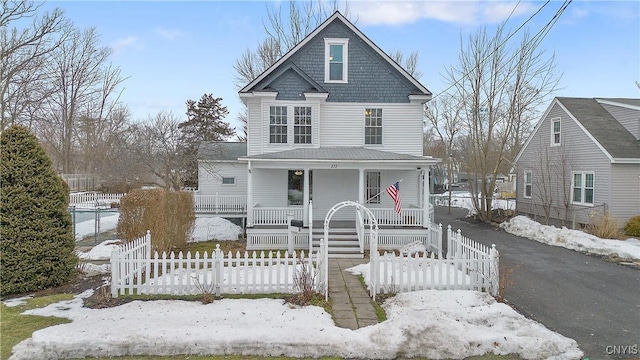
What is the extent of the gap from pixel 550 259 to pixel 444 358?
356 inches

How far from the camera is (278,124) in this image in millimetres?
15375

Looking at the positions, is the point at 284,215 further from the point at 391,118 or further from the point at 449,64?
the point at 449,64

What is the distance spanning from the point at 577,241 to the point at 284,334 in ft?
43.8

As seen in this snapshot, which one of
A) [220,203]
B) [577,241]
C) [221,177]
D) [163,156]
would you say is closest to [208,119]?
[163,156]

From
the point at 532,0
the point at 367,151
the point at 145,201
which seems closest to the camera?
the point at 532,0

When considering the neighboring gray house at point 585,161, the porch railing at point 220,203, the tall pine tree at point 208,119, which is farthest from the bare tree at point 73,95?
the neighboring gray house at point 585,161

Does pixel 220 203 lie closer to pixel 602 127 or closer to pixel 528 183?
pixel 528 183

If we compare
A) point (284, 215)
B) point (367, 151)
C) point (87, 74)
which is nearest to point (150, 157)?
point (284, 215)

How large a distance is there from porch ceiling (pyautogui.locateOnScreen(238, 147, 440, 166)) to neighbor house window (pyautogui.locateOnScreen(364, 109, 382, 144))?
935 millimetres

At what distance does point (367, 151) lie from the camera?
589 inches

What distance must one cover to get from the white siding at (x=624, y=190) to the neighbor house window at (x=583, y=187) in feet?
3.62

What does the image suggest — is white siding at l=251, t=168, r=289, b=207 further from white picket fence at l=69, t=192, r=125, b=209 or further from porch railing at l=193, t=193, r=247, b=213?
white picket fence at l=69, t=192, r=125, b=209

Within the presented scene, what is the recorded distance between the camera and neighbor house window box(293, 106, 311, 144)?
50.3 ft

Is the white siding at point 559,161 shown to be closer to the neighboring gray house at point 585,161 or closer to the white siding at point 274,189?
the neighboring gray house at point 585,161
